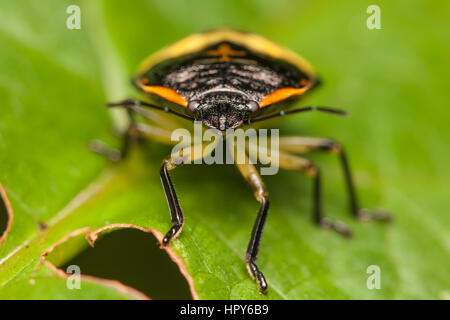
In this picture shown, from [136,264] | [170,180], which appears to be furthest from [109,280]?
[170,180]

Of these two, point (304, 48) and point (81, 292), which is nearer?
point (81, 292)

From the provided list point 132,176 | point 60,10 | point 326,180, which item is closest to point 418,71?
point 326,180

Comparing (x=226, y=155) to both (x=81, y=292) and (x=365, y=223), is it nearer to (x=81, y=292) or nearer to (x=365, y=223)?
(x=365, y=223)

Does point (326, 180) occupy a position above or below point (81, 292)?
above

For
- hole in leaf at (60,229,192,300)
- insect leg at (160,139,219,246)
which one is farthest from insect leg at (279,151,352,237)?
hole in leaf at (60,229,192,300)

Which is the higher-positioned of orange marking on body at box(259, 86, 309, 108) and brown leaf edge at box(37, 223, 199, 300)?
orange marking on body at box(259, 86, 309, 108)

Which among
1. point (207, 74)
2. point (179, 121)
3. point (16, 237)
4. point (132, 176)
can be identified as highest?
point (207, 74)

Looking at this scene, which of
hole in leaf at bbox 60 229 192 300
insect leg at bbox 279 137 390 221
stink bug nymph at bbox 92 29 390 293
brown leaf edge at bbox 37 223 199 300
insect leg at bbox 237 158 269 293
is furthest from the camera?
insect leg at bbox 279 137 390 221

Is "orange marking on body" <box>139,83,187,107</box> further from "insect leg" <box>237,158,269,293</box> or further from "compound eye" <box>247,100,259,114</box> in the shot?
"insect leg" <box>237,158,269,293</box>

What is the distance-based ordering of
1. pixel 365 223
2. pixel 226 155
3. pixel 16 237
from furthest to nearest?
1. pixel 365 223
2. pixel 226 155
3. pixel 16 237
